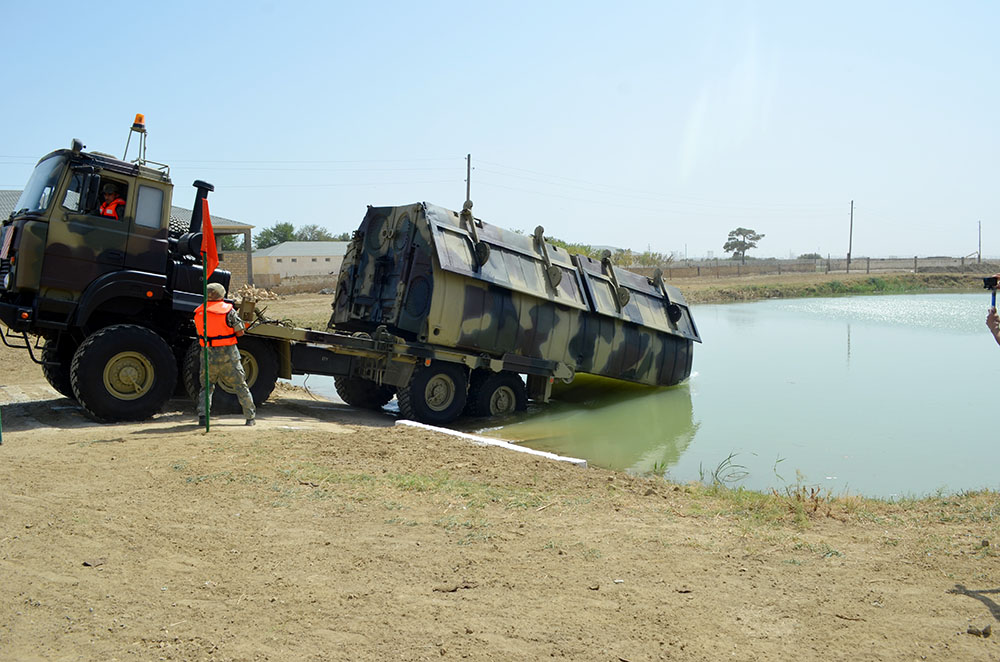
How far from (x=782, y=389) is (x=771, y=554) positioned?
37.4 ft

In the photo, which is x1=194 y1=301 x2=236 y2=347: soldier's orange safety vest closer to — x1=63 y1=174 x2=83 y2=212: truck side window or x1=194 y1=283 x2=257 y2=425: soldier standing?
x1=194 y1=283 x2=257 y2=425: soldier standing

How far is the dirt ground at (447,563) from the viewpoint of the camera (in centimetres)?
398

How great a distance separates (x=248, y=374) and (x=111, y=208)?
262 cm

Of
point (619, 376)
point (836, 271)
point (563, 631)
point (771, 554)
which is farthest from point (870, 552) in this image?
point (836, 271)

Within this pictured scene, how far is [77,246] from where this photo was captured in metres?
8.88

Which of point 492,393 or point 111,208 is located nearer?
point 111,208

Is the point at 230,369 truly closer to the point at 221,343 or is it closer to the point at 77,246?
the point at 221,343

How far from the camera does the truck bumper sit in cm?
866

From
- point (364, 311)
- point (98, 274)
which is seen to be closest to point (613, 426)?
point (364, 311)

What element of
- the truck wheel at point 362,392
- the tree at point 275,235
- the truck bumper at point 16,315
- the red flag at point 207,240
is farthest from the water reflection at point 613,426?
the tree at point 275,235

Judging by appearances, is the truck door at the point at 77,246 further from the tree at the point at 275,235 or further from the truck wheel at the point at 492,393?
the tree at the point at 275,235

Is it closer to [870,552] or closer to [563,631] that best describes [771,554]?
[870,552]

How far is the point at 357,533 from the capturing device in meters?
5.54

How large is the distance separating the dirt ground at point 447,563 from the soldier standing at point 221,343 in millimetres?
1369
